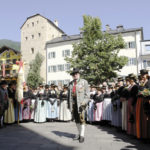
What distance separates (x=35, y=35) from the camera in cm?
4678

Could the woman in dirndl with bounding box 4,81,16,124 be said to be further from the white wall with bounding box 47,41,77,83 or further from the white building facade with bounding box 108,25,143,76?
the white wall with bounding box 47,41,77,83

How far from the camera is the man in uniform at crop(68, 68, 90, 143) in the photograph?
5.88 metres

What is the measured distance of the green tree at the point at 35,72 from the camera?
40.7m

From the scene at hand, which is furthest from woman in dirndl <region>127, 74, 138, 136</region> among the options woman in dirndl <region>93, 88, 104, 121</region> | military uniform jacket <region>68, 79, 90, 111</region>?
woman in dirndl <region>93, 88, 104, 121</region>

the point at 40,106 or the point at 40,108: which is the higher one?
the point at 40,106

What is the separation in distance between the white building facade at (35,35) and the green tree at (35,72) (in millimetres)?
1415

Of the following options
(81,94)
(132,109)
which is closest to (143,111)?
(132,109)

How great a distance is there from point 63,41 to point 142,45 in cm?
1589

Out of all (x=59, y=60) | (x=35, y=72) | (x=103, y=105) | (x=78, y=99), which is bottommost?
(x=103, y=105)

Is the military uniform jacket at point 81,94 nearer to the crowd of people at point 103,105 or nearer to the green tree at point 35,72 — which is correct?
the crowd of people at point 103,105

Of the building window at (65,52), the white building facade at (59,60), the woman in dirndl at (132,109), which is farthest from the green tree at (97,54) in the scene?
the woman in dirndl at (132,109)

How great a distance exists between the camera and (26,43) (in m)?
47.9

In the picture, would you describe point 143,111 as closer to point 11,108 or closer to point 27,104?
point 11,108

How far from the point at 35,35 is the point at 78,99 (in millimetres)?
43072
